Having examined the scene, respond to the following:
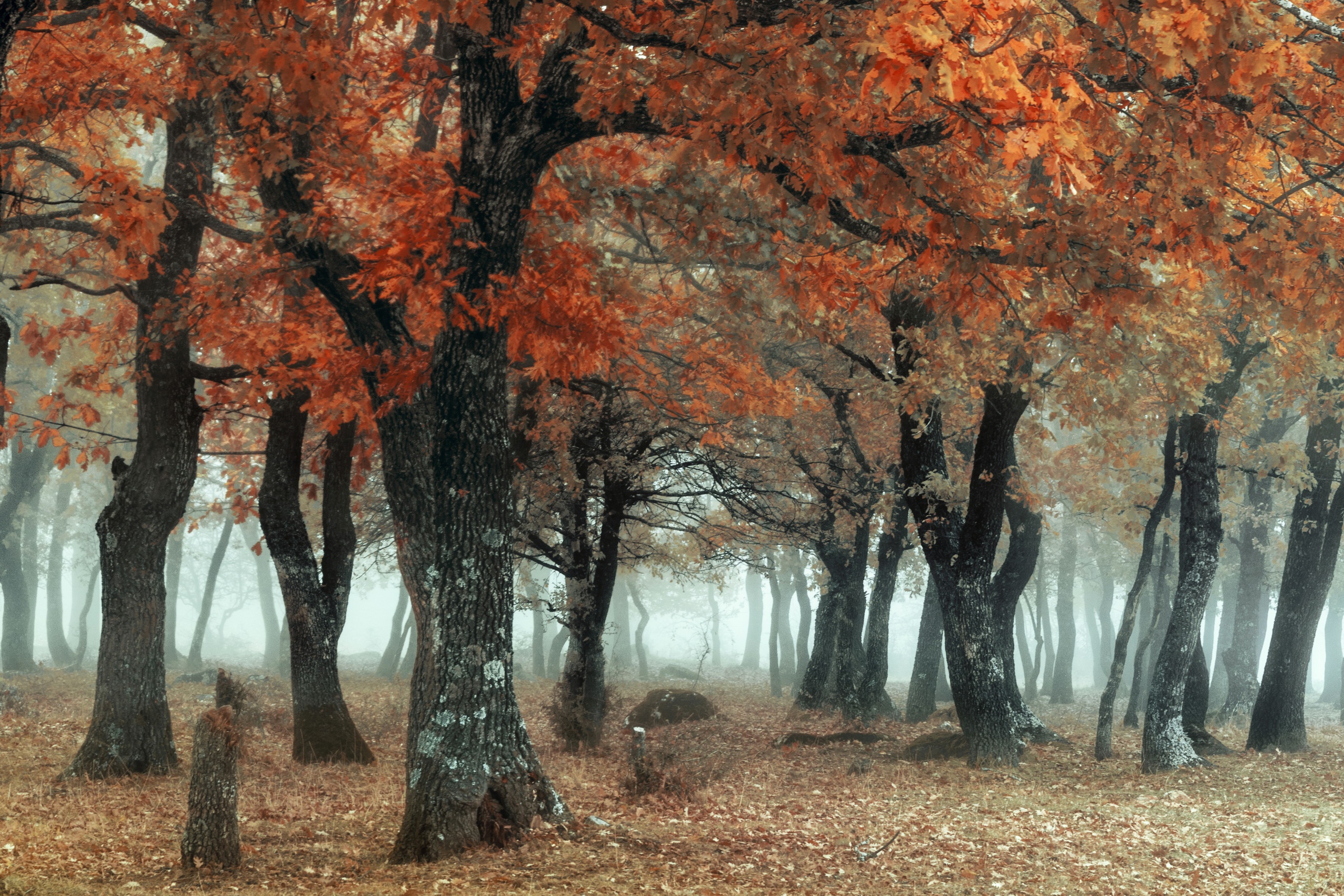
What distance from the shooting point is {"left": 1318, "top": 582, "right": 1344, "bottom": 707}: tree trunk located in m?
37.6

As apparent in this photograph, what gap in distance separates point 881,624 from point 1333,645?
93.5 ft

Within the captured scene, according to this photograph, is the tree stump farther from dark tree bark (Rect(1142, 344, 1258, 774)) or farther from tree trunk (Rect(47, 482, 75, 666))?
tree trunk (Rect(47, 482, 75, 666))

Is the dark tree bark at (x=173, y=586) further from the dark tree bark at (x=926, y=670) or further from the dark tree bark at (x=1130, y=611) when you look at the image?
the dark tree bark at (x=1130, y=611)

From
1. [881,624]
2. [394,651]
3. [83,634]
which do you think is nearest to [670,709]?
[881,624]

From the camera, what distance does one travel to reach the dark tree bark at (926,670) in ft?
71.8

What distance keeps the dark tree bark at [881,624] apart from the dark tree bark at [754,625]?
79.4 feet

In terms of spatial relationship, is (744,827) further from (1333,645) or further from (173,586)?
(1333,645)

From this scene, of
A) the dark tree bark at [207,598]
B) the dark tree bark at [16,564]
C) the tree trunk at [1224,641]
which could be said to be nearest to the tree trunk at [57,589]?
the dark tree bark at [207,598]

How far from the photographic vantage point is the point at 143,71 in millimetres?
10117

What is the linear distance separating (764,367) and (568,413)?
4.56m

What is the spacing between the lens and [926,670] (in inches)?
877

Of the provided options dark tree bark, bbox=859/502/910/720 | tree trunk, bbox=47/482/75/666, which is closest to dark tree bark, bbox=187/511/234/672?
tree trunk, bbox=47/482/75/666

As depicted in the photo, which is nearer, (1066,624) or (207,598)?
(207,598)

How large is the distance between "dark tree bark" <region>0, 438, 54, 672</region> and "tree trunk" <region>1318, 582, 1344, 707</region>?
43577 millimetres
